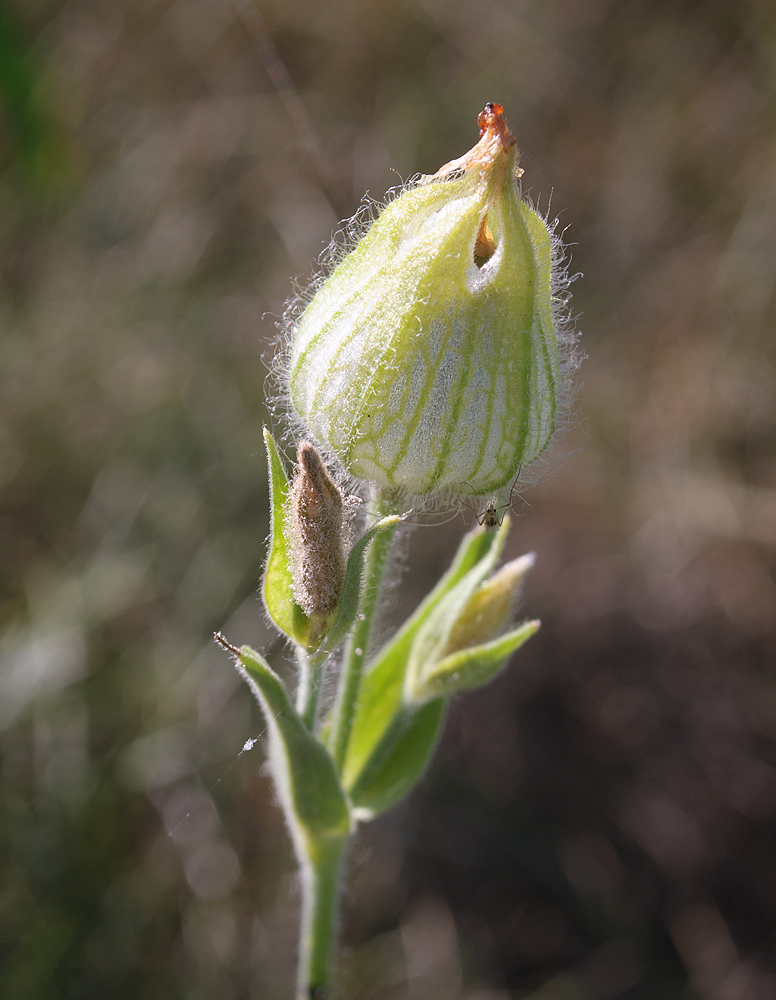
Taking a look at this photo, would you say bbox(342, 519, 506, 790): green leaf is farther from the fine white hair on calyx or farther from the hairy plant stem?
the fine white hair on calyx

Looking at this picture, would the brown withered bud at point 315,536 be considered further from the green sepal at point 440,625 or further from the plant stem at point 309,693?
the green sepal at point 440,625

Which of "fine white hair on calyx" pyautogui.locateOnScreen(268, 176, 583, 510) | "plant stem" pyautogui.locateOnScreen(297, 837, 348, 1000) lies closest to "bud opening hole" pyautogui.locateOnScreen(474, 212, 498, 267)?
"fine white hair on calyx" pyautogui.locateOnScreen(268, 176, 583, 510)

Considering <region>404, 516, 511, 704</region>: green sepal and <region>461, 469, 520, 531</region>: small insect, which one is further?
<region>404, 516, 511, 704</region>: green sepal

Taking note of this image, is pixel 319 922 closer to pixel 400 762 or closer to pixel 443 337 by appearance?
pixel 400 762

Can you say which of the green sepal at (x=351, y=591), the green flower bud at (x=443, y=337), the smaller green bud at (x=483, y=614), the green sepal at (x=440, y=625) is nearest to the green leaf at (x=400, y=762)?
the green sepal at (x=440, y=625)

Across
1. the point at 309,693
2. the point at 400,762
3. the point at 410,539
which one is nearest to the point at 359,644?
the point at 309,693
